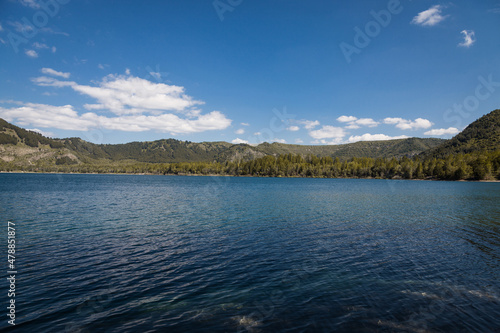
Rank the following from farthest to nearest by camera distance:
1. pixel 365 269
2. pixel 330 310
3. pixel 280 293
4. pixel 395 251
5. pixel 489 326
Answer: pixel 395 251
pixel 365 269
pixel 280 293
pixel 330 310
pixel 489 326

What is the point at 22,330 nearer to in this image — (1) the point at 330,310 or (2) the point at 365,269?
(1) the point at 330,310

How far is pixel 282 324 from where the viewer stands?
12.2 meters

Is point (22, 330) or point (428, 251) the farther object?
point (428, 251)

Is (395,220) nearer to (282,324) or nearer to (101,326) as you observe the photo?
(282,324)

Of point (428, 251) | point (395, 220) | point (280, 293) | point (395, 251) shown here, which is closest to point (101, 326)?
point (280, 293)

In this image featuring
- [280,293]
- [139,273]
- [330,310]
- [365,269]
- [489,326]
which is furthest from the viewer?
[365,269]

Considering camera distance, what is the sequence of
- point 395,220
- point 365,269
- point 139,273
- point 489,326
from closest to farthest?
1. point 489,326
2. point 139,273
3. point 365,269
4. point 395,220

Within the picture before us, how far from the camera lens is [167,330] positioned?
11672 millimetres

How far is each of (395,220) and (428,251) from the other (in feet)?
60.2

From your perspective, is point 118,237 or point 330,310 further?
point 118,237

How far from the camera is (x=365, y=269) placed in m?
19.8

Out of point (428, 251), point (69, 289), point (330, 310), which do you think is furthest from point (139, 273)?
point (428, 251)

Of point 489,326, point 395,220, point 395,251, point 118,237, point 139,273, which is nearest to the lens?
point 489,326

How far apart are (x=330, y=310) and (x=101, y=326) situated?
11.7 metres
